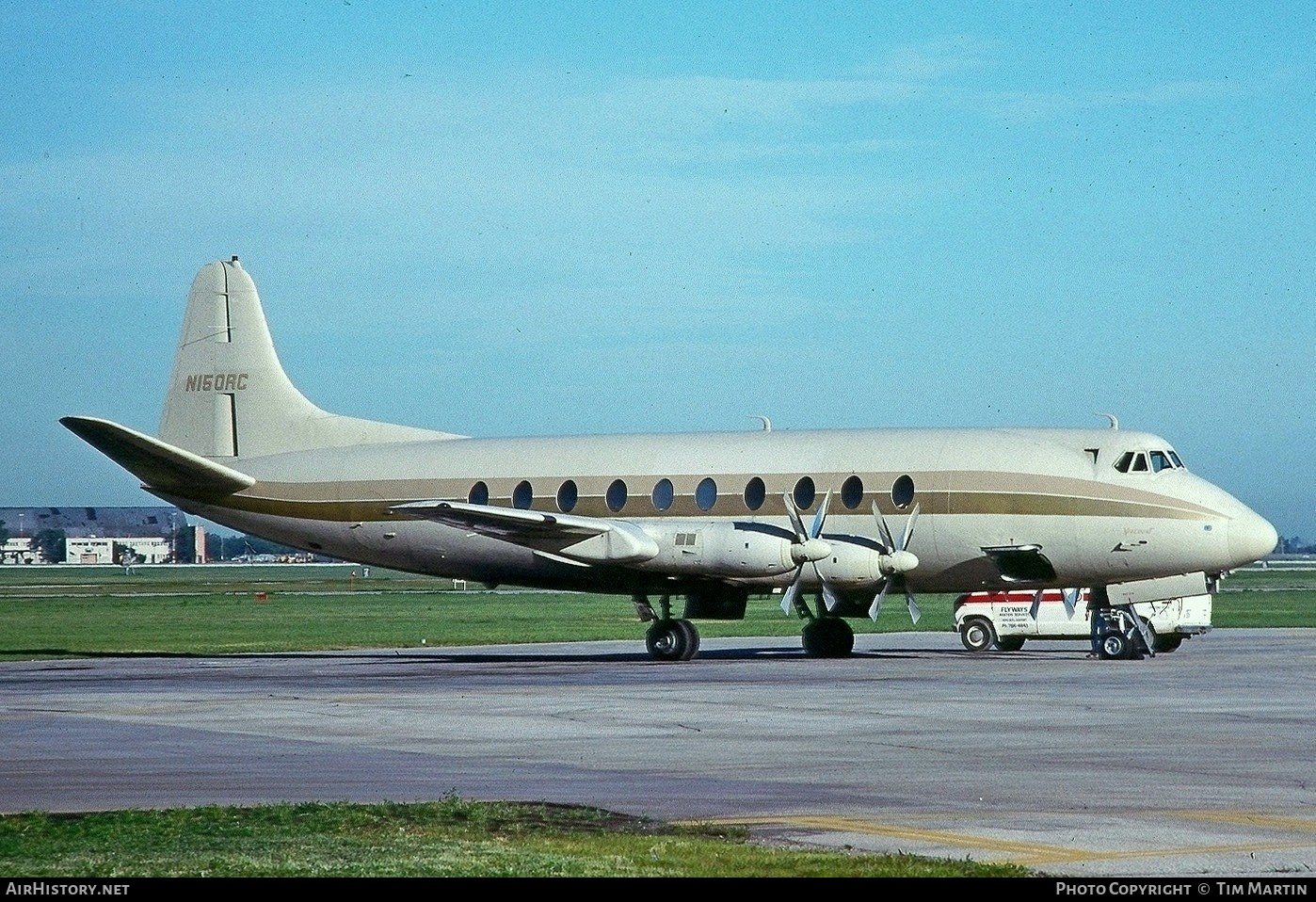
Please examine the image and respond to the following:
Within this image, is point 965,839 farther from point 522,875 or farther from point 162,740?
point 162,740

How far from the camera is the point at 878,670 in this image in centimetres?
3541

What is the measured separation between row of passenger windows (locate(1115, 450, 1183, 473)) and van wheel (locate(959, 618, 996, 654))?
881 cm

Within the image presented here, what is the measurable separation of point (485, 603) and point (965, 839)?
7338 centimetres

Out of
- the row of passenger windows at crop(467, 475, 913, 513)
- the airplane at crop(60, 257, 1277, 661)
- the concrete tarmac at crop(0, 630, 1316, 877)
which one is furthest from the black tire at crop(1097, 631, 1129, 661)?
the row of passenger windows at crop(467, 475, 913, 513)

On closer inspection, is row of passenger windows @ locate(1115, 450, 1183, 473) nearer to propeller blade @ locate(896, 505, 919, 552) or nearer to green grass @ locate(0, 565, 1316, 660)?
propeller blade @ locate(896, 505, 919, 552)

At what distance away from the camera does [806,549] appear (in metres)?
37.6

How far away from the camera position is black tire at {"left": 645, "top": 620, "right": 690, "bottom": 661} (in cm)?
4016

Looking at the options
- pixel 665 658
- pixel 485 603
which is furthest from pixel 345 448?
pixel 485 603

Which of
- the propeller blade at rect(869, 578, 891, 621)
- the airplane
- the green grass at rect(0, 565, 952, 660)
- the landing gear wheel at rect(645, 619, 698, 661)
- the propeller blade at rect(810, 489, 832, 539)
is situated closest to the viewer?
the airplane

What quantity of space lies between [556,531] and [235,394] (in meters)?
12.4

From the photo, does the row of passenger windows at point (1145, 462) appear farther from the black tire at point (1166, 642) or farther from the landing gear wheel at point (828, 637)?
the landing gear wheel at point (828, 637)

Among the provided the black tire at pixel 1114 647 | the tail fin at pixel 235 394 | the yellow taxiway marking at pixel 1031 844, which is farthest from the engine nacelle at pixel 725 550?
the yellow taxiway marking at pixel 1031 844

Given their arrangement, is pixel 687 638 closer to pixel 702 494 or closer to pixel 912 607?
pixel 702 494

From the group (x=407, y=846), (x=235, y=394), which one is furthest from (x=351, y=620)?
(x=407, y=846)
